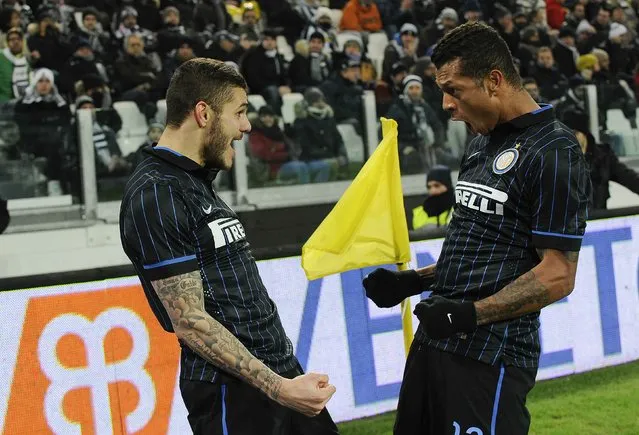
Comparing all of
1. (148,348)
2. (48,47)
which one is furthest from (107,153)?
(148,348)

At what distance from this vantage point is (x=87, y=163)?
8938 millimetres

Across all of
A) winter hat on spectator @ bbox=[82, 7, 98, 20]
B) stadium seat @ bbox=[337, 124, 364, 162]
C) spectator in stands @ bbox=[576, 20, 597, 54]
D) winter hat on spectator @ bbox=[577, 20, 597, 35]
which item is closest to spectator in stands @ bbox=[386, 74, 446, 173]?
stadium seat @ bbox=[337, 124, 364, 162]

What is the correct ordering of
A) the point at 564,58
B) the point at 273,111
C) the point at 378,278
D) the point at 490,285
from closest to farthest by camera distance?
the point at 490,285 → the point at 378,278 → the point at 273,111 → the point at 564,58

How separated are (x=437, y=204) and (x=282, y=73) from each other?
389 cm

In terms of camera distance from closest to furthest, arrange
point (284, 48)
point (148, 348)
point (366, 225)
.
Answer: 1. point (366, 225)
2. point (148, 348)
3. point (284, 48)

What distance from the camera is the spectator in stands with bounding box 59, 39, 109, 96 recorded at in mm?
10477

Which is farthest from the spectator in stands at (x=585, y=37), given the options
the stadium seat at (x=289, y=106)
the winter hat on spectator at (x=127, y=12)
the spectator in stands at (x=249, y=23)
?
the winter hat on spectator at (x=127, y=12)

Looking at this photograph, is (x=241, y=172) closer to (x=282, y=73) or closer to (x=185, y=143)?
(x=282, y=73)

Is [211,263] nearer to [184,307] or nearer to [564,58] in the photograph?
[184,307]

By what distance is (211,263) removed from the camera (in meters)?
3.09

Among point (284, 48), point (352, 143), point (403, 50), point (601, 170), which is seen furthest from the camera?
point (403, 50)

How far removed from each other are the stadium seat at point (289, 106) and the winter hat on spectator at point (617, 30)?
792 cm

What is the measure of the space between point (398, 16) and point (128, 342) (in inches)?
415

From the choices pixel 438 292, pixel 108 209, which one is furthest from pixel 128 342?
pixel 108 209
